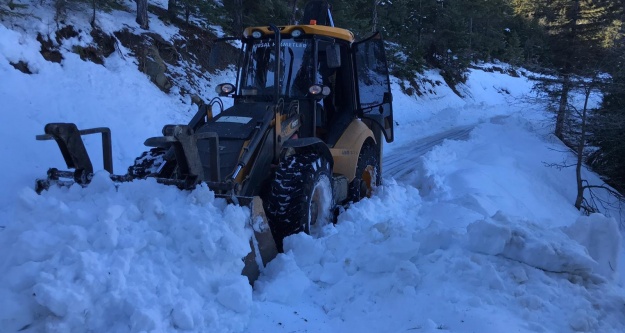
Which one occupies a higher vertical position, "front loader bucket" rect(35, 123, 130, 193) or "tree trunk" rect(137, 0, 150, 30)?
"tree trunk" rect(137, 0, 150, 30)

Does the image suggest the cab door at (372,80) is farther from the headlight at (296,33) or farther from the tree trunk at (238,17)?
the tree trunk at (238,17)

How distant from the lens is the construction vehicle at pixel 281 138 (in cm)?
411

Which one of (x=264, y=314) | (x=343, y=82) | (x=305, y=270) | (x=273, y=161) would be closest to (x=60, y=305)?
(x=264, y=314)

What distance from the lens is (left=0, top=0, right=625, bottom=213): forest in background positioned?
1355cm

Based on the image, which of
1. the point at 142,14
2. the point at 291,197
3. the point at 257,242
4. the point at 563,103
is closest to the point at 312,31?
the point at 291,197

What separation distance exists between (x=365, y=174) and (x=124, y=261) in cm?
459

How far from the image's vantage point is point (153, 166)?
505 centimetres

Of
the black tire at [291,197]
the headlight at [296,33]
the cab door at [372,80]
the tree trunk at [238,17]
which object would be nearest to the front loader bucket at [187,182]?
the black tire at [291,197]

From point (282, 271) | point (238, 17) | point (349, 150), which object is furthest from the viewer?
point (238, 17)

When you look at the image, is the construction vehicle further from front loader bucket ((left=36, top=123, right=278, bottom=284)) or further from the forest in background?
the forest in background

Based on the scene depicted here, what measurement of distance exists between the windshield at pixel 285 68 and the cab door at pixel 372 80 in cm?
103

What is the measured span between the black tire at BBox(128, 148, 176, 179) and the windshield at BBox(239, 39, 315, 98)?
4.43 ft

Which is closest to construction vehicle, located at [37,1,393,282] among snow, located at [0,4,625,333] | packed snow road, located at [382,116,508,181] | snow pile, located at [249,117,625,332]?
snow, located at [0,4,625,333]

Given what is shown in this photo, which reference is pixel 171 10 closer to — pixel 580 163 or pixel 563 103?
pixel 563 103
